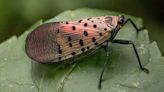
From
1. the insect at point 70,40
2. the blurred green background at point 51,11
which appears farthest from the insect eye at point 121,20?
the blurred green background at point 51,11

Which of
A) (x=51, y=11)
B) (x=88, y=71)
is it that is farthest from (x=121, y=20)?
(x=51, y=11)

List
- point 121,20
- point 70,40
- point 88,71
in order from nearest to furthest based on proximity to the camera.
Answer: point 88,71 < point 70,40 < point 121,20

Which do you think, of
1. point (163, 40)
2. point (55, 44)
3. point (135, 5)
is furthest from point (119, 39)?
point (135, 5)

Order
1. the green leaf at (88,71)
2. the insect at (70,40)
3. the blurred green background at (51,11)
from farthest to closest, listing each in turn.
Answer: the blurred green background at (51,11), the insect at (70,40), the green leaf at (88,71)

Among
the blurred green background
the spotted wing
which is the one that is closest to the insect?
the spotted wing

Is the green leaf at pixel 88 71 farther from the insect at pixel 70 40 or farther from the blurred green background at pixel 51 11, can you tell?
the blurred green background at pixel 51 11

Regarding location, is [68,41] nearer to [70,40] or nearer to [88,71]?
[70,40]
